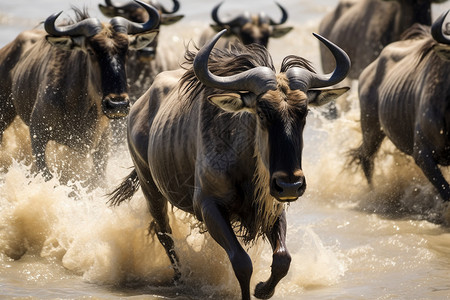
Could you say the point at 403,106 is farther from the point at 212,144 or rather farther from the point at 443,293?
the point at 212,144

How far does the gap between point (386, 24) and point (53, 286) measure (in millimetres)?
8831

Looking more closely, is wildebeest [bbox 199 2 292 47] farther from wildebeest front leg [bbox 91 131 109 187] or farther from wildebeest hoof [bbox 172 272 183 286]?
wildebeest hoof [bbox 172 272 183 286]

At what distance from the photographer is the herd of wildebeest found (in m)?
5.70

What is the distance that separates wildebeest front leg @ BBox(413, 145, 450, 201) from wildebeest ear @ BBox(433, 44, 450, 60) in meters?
0.92

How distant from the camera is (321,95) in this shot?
19.2 feet

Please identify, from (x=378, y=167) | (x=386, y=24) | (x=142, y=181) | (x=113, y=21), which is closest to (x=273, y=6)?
(x=386, y=24)

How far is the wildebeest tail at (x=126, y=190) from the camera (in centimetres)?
773

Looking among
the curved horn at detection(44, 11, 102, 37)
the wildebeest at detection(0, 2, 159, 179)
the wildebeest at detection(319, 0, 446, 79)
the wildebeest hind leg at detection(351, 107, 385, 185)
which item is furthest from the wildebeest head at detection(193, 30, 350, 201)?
the wildebeest at detection(319, 0, 446, 79)

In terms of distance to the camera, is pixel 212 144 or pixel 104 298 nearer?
pixel 212 144

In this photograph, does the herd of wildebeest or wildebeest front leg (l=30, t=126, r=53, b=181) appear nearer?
the herd of wildebeest

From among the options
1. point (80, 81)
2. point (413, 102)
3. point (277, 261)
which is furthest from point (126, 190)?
point (413, 102)

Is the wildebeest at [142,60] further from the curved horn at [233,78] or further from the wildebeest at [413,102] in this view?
the curved horn at [233,78]

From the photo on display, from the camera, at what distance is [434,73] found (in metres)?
9.40

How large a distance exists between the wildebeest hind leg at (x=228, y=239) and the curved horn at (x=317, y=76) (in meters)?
0.90
